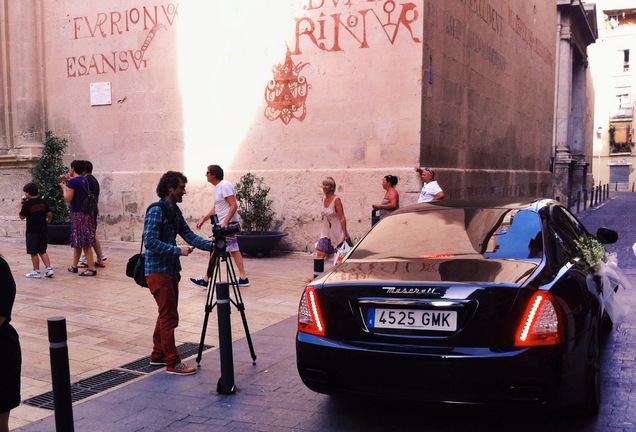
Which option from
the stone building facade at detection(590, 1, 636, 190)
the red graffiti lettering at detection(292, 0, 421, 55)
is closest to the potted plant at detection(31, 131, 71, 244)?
the red graffiti lettering at detection(292, 0, 421, 55)

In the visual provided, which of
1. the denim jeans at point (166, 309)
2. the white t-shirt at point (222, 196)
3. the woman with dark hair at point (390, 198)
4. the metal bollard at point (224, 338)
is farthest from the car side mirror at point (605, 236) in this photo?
the white t-shirt at point (222, 196)

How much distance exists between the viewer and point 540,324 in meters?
3.53

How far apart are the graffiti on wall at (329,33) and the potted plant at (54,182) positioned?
5259mm

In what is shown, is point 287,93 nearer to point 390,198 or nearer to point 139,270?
point 390,198

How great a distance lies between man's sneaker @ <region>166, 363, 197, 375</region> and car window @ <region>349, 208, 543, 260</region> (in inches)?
67.9

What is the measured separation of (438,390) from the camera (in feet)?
11.7

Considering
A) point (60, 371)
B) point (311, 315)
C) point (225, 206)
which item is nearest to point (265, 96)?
point (225, 206)

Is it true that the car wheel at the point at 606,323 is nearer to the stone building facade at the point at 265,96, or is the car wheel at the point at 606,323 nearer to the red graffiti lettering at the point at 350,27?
the stone building facade at the point at 265,96

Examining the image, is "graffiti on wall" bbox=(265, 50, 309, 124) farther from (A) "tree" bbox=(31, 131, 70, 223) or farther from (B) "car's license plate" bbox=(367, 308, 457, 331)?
(B) "car's license plate" bbox=(367, 308, 457, 331)

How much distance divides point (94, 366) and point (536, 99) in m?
18.6

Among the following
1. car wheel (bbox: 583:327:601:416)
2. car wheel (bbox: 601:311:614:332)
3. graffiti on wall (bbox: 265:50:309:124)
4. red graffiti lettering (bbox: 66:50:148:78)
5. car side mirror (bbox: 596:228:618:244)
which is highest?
red graffiti lettering (bbox: 66:50:148:78)

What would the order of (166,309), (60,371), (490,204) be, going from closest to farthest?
1. (60,371)
2. (490,204)
3. (166,309)

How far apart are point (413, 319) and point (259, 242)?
8.38m

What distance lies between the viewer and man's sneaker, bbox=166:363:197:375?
207 inches
